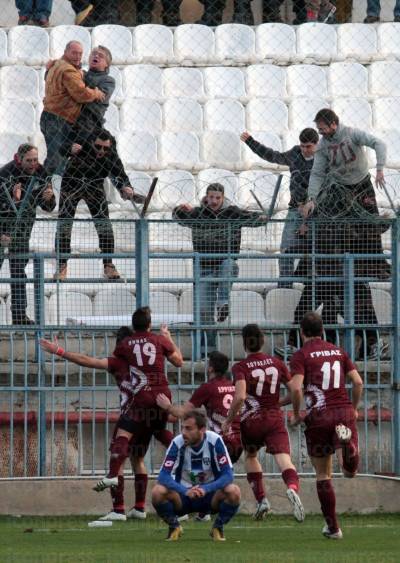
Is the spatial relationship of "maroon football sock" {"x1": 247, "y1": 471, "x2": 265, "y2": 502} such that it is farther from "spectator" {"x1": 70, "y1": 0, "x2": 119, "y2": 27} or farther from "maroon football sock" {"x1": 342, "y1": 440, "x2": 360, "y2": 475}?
"spectator" {"x1": 70, "y1": 0, "x2": 119, "y2": 27}

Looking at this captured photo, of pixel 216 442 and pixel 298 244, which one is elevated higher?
pixel 298 244

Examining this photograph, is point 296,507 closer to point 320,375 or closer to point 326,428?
point 326,428

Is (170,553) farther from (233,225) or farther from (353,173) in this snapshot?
(353,173)

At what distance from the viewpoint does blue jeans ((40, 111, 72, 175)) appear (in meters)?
15.5

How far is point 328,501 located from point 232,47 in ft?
35.4

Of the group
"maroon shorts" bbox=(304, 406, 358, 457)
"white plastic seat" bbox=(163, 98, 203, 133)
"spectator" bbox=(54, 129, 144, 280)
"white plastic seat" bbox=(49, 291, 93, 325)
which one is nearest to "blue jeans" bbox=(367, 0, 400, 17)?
"white plastic seat" bbox=(163, 98, 203, 133)

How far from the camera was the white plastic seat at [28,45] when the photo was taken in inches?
803

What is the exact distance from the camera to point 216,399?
12.7 meters

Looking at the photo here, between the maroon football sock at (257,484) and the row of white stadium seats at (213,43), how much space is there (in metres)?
9.15

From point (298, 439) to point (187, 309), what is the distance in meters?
1.49

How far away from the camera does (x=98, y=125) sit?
15.8 meters

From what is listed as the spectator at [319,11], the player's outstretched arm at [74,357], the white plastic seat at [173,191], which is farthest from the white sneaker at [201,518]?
the spectator at [319,11]

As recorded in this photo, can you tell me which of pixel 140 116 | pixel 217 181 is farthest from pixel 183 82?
pixel 217 181

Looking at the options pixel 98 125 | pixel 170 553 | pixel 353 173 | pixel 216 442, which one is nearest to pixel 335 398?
pixel 216 442
